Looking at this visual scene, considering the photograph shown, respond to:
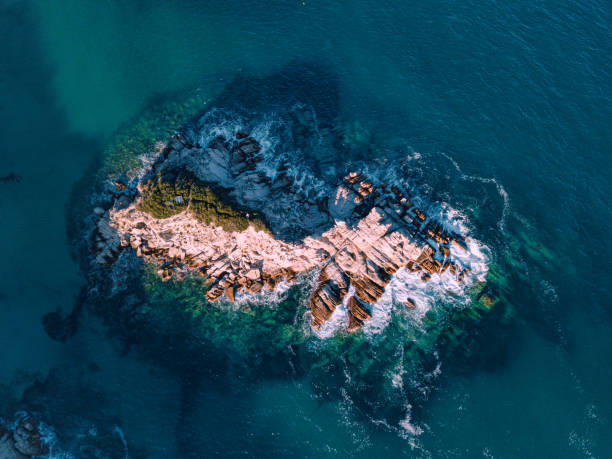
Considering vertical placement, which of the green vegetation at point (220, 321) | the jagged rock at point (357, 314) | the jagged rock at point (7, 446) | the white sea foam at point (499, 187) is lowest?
the jagged rock at point (7, 446)

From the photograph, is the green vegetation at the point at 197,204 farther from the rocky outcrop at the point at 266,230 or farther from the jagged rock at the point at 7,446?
the jagged rock at the point at 7,446

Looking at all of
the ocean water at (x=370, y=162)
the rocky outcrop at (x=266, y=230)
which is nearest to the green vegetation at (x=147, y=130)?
the ocean water at (x=370, y=162)

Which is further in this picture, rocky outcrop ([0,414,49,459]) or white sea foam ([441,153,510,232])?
white sea foam ([441,153,510,232])

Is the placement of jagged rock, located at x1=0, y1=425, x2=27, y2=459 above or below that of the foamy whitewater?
below

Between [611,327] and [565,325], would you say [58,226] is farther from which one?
[611,327]

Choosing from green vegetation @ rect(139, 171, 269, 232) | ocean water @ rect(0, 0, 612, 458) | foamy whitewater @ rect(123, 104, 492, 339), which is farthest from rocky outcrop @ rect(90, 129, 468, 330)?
ocean water @ rect(0, 0, 612, 458)

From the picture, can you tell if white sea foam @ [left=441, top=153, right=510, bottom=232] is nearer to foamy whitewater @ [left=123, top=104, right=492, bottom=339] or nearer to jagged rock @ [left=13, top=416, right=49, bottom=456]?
foamy whitewater @ [left=123, top=104, right=492, bottom=339]
